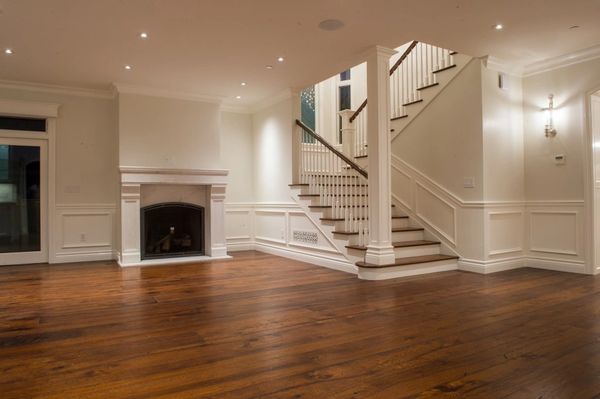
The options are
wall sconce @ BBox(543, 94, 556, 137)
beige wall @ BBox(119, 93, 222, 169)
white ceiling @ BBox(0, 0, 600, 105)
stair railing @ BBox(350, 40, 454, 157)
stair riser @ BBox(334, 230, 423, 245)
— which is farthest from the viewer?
beige wall @ BBox(119, 93, 222, 169)

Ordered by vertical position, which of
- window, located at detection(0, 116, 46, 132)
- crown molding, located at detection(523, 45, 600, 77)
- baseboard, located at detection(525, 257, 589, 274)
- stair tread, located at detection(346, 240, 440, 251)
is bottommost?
baseboard, located at detection(525, 257, 589, 274)

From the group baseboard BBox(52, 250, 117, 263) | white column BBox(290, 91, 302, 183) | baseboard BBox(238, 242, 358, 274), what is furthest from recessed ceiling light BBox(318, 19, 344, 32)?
baseboard BBox(52, 250, 117, 263)

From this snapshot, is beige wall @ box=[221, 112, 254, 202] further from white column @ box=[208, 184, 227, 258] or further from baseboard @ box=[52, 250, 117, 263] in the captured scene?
baseboard @ box=[52, 250, 117, 263]

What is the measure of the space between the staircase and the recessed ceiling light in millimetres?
2109

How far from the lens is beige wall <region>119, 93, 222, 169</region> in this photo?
6.25 metres

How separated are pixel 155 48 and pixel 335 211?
3176 mm

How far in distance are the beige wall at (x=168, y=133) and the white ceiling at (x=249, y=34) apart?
0.58 meters

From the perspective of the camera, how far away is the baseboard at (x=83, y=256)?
6.34 m

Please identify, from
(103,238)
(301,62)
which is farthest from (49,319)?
(301,62)

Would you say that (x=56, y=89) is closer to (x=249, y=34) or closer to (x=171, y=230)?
(x=171, y=230)

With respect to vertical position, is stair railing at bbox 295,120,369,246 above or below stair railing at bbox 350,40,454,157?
below

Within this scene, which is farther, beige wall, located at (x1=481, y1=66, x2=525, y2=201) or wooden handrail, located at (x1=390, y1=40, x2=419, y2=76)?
wooden handrail, located at (x1=390, y1=40, x2=419, y2=76)

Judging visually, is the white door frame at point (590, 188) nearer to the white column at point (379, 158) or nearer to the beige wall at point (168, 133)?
the white column at point (379, 158)

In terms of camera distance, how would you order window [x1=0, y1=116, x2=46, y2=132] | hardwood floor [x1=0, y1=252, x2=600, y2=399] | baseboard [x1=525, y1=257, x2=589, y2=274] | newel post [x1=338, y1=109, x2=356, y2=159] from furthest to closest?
newel post [x1=338, y1=109, x2=356, y2=159] → window [x1=0, y1=116, x2=46, y2=132] → baseboard [x1=525, y1=257, x2=589, y2=274] → hardwood floor [x1=0, y1=252, x2=600, y2=399]
